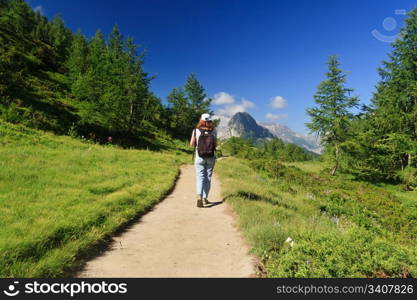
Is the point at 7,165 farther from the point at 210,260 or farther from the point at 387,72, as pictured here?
the point at 387,72

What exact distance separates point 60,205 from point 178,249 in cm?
343

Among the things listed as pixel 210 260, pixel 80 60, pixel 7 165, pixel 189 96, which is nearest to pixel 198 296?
pixel 210 260

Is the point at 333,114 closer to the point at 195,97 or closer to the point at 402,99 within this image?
the point at 402,99

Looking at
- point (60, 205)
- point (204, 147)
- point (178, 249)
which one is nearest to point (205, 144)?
point (204, 147)

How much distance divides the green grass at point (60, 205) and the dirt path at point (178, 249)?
0.45m

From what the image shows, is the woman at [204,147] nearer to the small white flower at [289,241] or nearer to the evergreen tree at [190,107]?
the small white flower at [289,241]

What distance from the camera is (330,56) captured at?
26.3m

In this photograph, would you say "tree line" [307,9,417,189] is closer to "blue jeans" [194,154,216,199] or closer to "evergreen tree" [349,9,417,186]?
"evergreen tree" [349,9,417,186]

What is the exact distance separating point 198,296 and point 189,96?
53.9 meters

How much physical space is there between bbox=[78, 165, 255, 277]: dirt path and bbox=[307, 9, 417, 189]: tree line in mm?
20386

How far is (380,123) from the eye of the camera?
2295 cm

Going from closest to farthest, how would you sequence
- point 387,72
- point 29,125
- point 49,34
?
point 29,125 < point 387,72 < point 49,34

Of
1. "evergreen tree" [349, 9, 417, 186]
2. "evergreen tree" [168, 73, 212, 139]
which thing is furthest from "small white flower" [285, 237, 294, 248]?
"evergreen tree" [168, 73, 212, 139]

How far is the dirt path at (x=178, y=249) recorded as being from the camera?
3625mm
